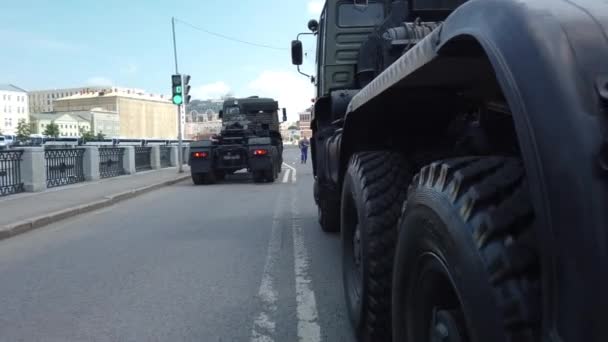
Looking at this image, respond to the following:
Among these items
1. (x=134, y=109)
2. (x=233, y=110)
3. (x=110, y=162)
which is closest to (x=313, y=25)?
(x=233, y=110)

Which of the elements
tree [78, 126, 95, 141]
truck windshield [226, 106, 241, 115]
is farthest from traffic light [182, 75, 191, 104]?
tree [78, 126, 95, 141]

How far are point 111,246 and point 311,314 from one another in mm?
4131

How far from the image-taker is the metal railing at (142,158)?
24031 millimetres

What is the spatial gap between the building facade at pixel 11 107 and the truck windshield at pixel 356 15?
11573 centimetres

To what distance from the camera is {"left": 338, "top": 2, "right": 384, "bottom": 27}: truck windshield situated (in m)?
6.68

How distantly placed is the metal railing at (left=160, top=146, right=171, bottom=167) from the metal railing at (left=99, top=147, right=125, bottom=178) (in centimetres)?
630

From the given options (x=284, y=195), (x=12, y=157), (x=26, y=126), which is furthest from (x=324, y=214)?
(x=26, y=126)

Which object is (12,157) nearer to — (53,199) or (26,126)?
(53,199)

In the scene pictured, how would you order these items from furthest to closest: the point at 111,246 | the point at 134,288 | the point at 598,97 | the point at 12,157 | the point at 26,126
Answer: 1. the point at 26,126
2. the point at 12,157
3. the point at 111,246
4. the point at 134,288
5. the point at 598,97

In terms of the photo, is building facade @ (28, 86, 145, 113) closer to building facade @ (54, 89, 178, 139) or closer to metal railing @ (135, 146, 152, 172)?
building facade @ (54, 89, 178, 139)

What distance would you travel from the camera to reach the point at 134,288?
5188 millimetres

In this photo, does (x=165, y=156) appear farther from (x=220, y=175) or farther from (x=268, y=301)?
(x=268, y=301)

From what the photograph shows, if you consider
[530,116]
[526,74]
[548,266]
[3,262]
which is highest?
[526,74]

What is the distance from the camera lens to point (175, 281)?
5.42 meters
